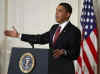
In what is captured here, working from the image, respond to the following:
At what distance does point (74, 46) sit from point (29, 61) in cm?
47

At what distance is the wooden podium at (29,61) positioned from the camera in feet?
5.91

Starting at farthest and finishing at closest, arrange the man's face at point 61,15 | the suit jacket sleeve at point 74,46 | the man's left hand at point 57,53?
the man's face at point 61,15
the suit jacket sleeve at point 74,46
the man's left hand at point 57,53

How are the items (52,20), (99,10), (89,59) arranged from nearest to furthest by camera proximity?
(89,59) < (99,10) < (52,20)

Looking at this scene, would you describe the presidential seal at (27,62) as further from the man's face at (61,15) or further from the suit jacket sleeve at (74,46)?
the man's face at (61,15)

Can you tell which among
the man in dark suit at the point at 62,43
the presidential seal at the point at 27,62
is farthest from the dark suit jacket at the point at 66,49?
the presidential seal at the point at 27,62

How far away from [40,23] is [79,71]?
1.61m

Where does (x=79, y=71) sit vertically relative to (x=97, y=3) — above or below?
below

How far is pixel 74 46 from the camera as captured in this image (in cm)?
198

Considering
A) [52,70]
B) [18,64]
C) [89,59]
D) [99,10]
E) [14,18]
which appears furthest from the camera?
[14,18]

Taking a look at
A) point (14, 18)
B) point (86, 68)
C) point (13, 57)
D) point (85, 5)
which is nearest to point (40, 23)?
point (14, 18)

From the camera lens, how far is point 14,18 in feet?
16.5

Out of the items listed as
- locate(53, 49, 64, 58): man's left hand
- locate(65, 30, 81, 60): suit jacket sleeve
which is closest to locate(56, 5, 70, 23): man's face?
locate(65, 30, 81, 60): suit jacket sleeve

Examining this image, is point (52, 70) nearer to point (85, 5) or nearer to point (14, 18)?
point (85, 5)

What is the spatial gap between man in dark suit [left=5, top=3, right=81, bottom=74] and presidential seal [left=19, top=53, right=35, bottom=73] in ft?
0.62
